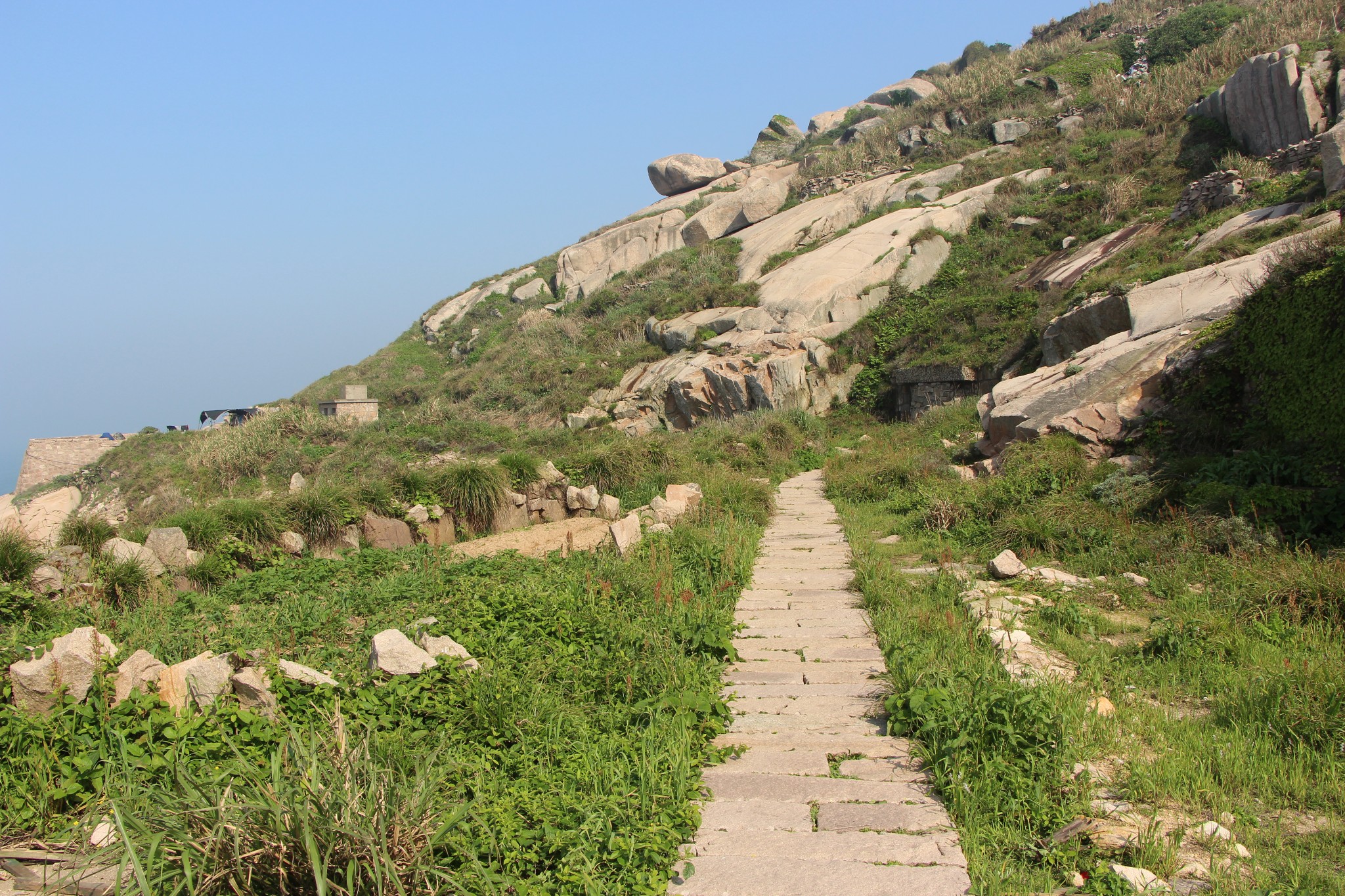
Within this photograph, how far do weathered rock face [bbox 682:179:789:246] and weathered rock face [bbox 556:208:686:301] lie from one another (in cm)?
92

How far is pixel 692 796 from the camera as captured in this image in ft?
11.7

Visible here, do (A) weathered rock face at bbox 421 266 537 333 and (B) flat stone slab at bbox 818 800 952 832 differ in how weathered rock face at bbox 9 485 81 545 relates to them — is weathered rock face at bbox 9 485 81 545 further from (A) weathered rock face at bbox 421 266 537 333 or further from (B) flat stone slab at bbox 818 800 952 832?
(A) weathered rock face at bbox 421 266 537 333

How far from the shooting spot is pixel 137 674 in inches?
156

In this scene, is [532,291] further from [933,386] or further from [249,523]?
[249,523]

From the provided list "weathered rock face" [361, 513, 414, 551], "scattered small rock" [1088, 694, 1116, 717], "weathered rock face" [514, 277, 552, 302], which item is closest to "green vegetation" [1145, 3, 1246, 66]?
"weathered rock face" [514, 277, 552, 302]

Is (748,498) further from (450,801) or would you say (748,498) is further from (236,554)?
(450,801)

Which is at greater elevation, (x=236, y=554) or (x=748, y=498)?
(x=236, y=554)

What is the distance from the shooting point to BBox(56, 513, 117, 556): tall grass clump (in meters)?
7.43

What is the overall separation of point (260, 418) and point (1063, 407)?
66.4ft

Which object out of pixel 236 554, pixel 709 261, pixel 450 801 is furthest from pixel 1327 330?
pixel 709 261

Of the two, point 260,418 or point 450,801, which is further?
point 260,418

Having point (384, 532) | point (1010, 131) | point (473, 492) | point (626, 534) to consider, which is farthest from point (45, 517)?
point (1010, 131)

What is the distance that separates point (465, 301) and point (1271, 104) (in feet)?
111

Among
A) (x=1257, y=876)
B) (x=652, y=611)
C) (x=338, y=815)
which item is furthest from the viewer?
(x=652, y=611)
